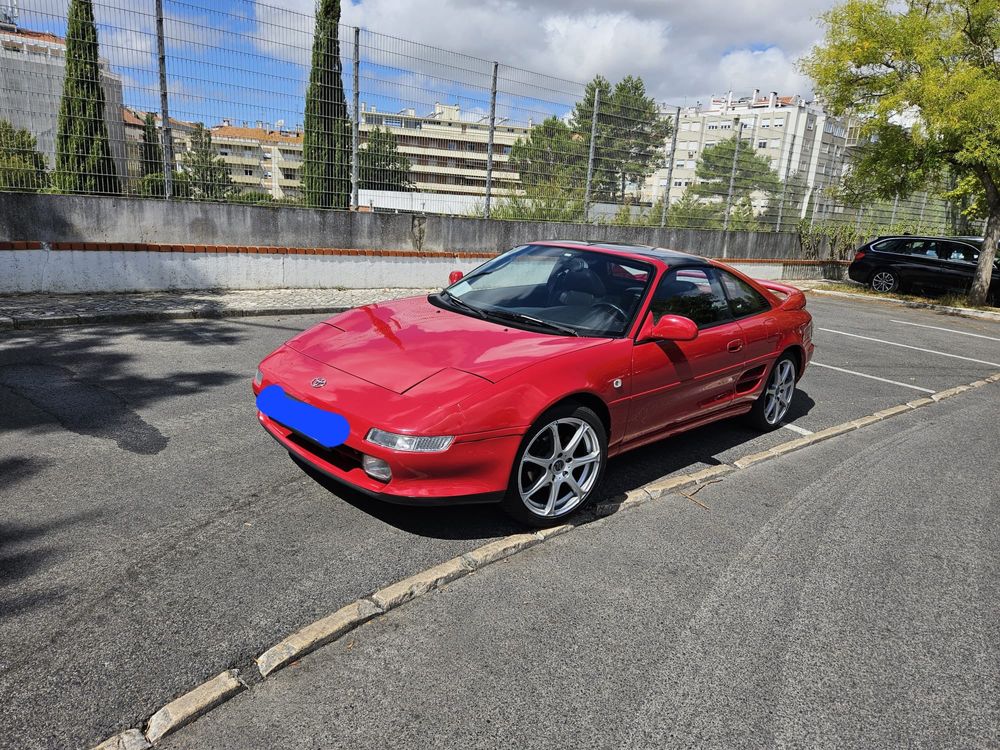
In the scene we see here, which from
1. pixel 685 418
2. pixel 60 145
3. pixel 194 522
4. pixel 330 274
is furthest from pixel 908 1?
pixel 194 522

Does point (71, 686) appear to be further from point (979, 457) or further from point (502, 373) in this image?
point (979, 457)

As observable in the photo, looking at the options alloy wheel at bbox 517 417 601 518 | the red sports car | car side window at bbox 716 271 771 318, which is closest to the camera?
the red sports car

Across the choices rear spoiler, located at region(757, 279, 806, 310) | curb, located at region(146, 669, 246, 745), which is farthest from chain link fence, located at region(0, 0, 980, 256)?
curb, located at region(146, 669, 246, 745)

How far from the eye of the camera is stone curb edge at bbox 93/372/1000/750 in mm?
2092

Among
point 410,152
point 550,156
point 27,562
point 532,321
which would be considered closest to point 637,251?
point 532,321

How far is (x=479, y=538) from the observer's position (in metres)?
3.42

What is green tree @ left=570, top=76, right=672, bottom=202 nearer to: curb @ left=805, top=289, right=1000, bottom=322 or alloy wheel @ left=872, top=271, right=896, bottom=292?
curb @ left=805, top=289, right=1000, bottom=322

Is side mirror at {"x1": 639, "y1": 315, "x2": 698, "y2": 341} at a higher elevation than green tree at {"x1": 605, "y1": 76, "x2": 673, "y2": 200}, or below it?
below

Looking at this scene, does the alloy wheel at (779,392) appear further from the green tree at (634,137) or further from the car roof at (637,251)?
the green tree at (634,137)

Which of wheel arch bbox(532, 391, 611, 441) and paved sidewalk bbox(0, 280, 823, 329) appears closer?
wheel arch bbox(532, 391, 611, 441)

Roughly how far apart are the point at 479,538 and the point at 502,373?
85cm

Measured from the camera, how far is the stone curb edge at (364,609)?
6.86 ft

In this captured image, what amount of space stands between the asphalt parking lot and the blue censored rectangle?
477 millimetres

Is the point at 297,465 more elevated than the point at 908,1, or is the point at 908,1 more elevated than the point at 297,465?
the point at 908,1
